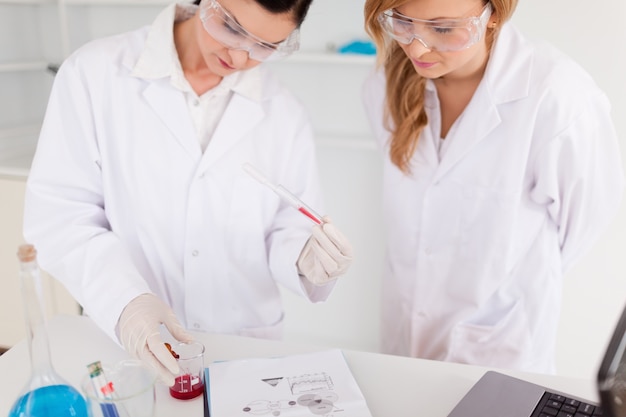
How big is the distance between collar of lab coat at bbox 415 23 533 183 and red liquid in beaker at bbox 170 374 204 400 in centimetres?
85

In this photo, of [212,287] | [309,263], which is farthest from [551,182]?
[212,287]

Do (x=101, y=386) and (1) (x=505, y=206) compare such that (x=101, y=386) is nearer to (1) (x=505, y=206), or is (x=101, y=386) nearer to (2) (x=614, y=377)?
(2) (x=614, y=377)

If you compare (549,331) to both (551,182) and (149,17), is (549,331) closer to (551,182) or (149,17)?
(551,182)

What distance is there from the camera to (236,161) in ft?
4.72

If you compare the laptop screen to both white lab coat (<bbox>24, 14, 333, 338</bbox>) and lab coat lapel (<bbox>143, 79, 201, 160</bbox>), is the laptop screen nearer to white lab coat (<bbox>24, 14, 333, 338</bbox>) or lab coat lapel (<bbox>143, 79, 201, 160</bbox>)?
white lab coat (<bbox>24, 14, 333, 338</bbox>)

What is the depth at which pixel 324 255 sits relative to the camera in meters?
1.29

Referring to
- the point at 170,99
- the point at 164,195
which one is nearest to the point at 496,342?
the point at 164,195

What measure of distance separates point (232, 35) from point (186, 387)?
0.76m

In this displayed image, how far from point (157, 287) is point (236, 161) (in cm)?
40

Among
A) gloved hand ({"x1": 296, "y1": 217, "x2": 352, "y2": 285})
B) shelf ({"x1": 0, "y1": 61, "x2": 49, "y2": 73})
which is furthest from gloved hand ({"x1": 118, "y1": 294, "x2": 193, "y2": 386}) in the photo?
shelf ({"x1": 0, "y1": 61, "x2": 49, "y2": 73})

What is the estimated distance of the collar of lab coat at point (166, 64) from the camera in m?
1.39

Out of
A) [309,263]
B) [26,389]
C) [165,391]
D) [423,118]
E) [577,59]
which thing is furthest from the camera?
[577,59]

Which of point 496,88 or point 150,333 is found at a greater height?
point 496,88

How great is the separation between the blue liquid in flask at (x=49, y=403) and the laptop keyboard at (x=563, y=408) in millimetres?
784
